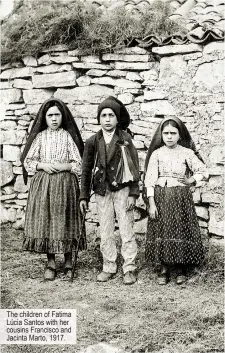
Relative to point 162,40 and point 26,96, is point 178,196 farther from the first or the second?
point 26,96

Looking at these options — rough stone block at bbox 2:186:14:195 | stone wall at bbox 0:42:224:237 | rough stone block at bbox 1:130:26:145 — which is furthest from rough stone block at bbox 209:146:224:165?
rough stone block at bbox 2:186:14:195

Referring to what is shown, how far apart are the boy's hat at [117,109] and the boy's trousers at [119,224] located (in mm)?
617

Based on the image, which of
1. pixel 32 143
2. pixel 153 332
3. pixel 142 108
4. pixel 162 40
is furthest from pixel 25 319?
pixel 162 40

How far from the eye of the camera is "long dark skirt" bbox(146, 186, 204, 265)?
483cm

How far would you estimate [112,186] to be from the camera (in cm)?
486

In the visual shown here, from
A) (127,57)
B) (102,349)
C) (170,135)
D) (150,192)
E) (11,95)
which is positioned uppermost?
(127,57)

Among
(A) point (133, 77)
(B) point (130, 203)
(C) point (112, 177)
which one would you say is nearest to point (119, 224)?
(B) point (130, 203)

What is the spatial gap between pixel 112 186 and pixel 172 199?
56cm

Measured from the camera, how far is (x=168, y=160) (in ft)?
16.0

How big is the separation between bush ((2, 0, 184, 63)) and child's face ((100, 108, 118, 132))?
1449 millimetres

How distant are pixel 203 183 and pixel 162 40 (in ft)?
5.30

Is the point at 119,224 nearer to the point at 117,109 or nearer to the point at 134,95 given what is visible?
the point at 117,109
